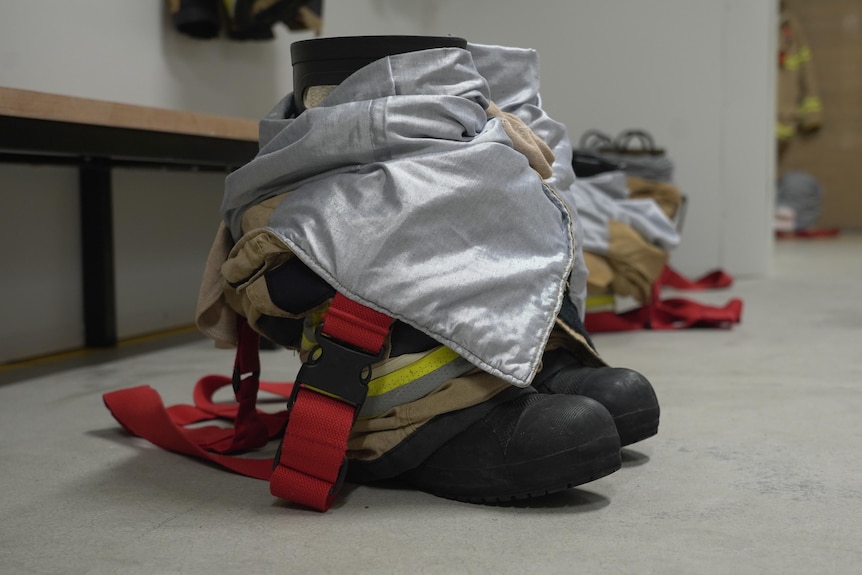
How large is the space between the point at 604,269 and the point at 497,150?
130cm

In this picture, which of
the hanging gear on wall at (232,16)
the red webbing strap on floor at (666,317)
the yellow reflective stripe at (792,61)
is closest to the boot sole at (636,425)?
the red webbing strap on floor at (666,317)

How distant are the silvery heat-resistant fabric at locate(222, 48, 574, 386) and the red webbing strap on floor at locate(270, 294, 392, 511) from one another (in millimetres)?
19

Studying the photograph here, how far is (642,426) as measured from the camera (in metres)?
1.02

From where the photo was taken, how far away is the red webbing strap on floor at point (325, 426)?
88 centimetres

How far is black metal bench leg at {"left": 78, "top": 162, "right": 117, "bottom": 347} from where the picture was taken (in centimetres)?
195

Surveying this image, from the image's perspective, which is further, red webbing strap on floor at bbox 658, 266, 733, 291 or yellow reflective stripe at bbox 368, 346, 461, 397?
red webbing strap on floor at bbox 658, 266, 733, 291

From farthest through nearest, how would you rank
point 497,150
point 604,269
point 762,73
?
1. point 762,73
2. point 604,269
3. point 497,150

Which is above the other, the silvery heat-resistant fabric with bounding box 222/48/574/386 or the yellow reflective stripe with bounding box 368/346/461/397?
the silvery heat-resistant fabric with bounding box 222/48/574/386

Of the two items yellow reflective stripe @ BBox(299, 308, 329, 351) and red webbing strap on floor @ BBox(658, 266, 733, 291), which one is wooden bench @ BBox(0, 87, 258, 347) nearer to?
yellow reflective stripe @ BBox(299, 308, 329, 351)

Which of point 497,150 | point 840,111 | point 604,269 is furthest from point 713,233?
point 840,111

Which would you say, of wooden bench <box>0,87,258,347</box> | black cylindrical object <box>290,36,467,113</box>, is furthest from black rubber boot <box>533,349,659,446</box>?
wooden bench <box>0,87,258,347</box>

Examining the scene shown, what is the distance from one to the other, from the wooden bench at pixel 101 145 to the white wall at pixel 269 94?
4cm

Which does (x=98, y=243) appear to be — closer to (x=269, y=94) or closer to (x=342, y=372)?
(x=269, y=94)

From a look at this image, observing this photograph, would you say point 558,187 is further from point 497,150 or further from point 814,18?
point 814,18
